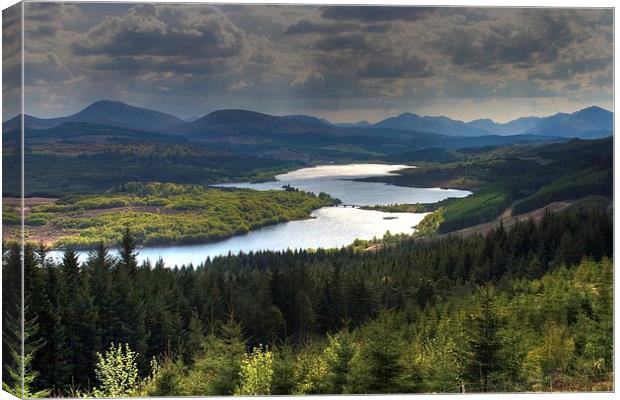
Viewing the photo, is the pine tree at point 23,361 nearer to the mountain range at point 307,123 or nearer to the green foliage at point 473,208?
the mountain range at point 307,123

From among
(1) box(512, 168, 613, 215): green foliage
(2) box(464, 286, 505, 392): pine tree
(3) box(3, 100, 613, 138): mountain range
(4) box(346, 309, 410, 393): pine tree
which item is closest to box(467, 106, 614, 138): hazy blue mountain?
(3) box(3, 100, 613, 138): mountain range

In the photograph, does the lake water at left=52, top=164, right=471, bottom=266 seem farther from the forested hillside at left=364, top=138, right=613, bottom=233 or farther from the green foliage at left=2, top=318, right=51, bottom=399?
the green foliage at left=2, top=318, right=51, bottom=399

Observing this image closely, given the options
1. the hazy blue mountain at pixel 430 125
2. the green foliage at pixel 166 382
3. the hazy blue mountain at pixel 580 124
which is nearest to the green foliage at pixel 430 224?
the hazy blue mountain at pixel 430 125

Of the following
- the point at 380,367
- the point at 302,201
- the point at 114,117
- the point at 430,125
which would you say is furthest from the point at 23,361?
the point at 430,125

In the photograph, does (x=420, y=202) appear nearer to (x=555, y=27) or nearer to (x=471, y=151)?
(x=471, y=151)

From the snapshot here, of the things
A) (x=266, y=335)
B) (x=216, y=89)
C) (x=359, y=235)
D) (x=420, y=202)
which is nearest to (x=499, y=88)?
(x=420, y=202)

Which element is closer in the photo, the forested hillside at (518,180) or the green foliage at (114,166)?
the green foliage at (114,166)
